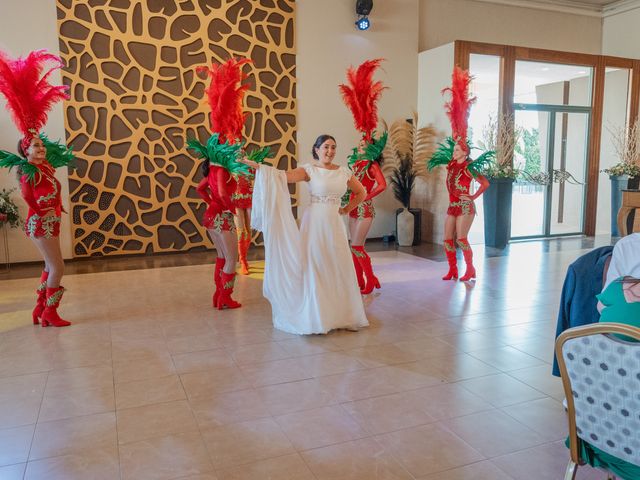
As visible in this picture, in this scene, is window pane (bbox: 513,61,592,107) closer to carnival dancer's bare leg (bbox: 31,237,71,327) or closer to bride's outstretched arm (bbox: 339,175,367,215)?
bride's outstretched arm (bbox: 339,175,367,215)

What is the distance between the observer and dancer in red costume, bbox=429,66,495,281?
641 cm

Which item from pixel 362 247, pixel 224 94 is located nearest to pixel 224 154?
pixel 224 94

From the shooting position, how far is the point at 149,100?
8008mm

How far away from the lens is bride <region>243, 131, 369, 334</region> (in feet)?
14.8

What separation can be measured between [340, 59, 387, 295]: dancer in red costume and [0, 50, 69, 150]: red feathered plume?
290cm

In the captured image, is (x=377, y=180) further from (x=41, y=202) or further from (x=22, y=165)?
(x=22, y=165)

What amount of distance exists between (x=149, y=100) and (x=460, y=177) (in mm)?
4522

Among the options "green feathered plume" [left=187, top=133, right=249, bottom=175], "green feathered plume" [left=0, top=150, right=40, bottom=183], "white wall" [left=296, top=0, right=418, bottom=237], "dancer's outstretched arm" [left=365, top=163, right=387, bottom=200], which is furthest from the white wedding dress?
"white wall" [left=296, top=0, right=418, bottom=237]

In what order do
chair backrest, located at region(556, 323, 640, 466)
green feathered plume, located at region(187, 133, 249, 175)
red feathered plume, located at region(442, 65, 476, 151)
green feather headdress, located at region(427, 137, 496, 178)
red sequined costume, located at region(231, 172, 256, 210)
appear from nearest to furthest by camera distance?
1. chair backrest, located at region(556, 323, 640, 466)
2. green feathered plume, located at region(187, 133, 249, 175)
3. green feather headdress, located at region(427, 137, 496, 178)
4. red feathered plume, located at region(442, 65, 476, 151)
5. red sequined costume, located at region(231, 172, 256, 210)

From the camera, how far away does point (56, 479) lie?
249cm

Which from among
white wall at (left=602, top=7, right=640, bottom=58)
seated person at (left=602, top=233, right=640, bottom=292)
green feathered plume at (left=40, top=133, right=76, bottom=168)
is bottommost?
seated person at (left=602, top=233, right=640, bottom=292)

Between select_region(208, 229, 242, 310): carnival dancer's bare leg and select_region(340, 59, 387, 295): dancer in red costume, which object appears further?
select_region(340, 59, 387, 295): dancer in red costume

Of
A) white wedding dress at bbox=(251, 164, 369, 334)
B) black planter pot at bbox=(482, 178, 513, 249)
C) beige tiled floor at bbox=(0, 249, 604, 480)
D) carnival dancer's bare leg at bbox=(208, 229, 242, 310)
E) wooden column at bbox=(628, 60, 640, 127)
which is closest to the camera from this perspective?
beige tiled floor at bbox=(0, 249, 604, 480)

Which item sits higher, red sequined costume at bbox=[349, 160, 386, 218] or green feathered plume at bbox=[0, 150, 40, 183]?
green feathered plume at bbox=[0, 150, 40, 183]
